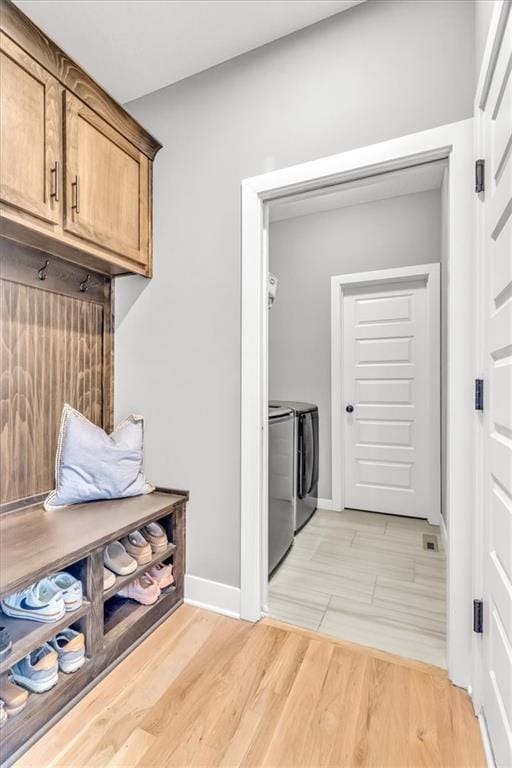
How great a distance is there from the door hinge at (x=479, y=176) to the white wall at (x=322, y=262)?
6.13 ft

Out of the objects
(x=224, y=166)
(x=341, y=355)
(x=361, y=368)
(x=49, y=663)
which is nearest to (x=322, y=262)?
(x=341, y=355)

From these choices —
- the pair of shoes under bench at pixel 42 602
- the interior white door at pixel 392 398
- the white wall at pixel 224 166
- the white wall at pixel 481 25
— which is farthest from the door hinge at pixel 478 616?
the interior white door at pixel 392 398

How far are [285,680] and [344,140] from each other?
2.14 metres

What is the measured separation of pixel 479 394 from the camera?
4.24ft

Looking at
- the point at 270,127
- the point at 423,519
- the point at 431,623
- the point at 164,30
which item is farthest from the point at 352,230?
the point at 431,623

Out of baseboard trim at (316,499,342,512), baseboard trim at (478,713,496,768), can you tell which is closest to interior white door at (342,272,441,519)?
baseboard trim at (316,499,342,512)

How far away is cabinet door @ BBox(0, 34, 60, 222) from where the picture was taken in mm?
1302

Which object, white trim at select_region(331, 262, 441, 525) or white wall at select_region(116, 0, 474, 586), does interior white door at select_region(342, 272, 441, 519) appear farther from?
white wall at select_region(116, 0, 474, 586)

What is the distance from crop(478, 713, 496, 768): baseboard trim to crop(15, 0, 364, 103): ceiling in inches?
105

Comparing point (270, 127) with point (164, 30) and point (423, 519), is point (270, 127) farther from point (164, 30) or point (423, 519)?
point (423, 519)

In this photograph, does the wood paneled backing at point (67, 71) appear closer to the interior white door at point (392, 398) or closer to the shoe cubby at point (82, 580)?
the shoe cubby at point (82, 580)

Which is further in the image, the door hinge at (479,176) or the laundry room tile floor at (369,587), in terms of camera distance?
the laundry room tile floor at (369,587)

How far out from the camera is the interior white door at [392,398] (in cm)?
313

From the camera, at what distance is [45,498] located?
1.76 m
